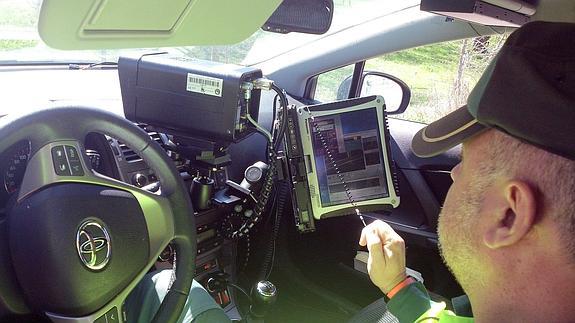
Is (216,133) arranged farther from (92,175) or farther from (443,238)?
(443,238)

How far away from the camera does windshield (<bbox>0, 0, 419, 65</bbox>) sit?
192cm

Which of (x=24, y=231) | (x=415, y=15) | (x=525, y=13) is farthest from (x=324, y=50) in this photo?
(x=24, y=231)

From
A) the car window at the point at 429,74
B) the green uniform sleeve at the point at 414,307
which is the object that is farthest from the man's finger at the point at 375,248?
the car window at the point at 429,74

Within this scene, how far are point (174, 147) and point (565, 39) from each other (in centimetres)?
147

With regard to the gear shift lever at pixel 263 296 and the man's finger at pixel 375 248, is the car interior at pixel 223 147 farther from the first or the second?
the man's finger at pixel 375 248

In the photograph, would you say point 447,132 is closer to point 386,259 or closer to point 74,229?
point 386,259

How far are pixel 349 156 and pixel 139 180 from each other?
0.85m

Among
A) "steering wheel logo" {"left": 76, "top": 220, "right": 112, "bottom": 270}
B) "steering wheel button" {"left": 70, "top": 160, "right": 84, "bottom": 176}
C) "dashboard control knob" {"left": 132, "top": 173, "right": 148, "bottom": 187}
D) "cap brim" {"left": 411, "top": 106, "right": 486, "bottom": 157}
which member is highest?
"cap brim" {"left": 411, "top": 106, "right": 486, "bottom": 157}

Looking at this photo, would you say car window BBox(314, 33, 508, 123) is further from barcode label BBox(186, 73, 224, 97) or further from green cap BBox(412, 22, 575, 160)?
green cap BBox(412, 22, 575, 160)

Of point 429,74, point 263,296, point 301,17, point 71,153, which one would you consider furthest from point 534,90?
point 429,74

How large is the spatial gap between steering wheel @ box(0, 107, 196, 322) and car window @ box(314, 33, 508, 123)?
148 centimetres

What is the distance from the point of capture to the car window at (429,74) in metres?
2.52

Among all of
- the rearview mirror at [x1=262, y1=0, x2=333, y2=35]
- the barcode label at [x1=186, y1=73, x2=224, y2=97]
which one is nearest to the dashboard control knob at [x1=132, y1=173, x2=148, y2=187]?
the barcode label at [x1=186, y1=73, x2=224, y2=97]

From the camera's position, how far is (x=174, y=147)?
82.2 inches
